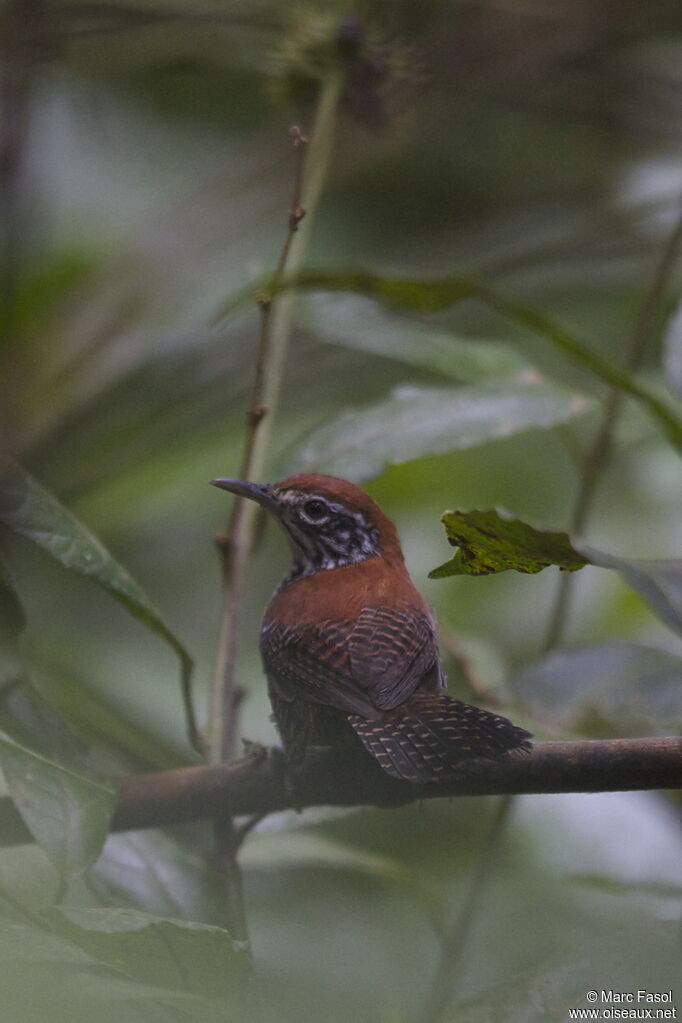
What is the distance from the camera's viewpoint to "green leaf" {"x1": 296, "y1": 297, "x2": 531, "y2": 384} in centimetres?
227

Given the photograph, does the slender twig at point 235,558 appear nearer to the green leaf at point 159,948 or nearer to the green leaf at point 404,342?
the green leaf at point 404,342

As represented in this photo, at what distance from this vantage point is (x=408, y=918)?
2.20m

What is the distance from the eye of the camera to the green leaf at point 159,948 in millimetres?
1194

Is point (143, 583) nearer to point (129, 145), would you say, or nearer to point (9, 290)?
point (9, 290)

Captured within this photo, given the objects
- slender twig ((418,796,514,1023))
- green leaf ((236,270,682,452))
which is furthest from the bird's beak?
slender twig ((418,796,514,1023))

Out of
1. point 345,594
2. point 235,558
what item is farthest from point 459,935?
point 235,558

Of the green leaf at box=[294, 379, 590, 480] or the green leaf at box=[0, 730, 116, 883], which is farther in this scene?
the green leaf at box=[294, 379, 590, 480]

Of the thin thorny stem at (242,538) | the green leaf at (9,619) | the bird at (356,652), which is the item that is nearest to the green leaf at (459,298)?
the thin thorny stem at (242,538)

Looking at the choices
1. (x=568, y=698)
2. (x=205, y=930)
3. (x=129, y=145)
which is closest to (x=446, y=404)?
(x=568, y=698)

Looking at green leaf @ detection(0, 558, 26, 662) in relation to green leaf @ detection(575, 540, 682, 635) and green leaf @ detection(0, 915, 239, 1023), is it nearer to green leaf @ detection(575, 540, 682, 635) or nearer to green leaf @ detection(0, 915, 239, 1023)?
green leaf @ detection(0, 915, 239, 1023)

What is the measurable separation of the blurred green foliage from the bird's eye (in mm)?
198

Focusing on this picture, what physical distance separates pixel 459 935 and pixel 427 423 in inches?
36.9

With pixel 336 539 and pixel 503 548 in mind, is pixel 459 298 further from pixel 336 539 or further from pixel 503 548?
pixel 503 548

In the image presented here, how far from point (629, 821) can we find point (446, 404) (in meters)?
1.05
